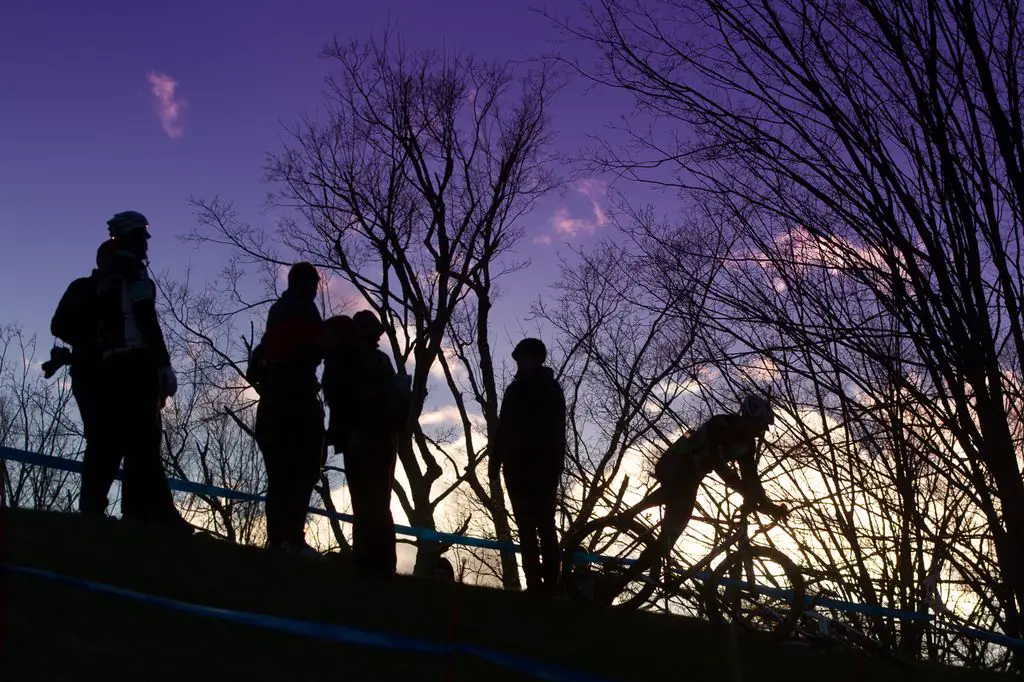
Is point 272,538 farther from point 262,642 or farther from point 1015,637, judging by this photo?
point 1015,637

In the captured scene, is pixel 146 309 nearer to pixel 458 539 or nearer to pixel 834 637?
pixel 458 539

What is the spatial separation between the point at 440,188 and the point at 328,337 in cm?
1251

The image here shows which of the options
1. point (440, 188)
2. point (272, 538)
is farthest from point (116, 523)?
point (440, 188)

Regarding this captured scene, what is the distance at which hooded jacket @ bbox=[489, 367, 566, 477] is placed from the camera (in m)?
6.27

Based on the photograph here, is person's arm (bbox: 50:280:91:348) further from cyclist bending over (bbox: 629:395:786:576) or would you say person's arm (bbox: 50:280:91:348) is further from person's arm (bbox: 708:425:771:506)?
person's arm (bbox: 708:425:771:506)

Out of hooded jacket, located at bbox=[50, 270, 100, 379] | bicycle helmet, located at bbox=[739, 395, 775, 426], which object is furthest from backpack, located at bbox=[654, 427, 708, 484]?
hooded jacket, located at bbox=[50, 270, 100, 379]

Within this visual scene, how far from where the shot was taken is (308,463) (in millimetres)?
6008

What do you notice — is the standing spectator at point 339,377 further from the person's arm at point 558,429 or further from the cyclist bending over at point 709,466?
the cyclist bending over at point 709,466

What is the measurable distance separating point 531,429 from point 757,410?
1.51m

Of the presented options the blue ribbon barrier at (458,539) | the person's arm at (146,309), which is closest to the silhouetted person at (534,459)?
the blue ribbon barrier at (458,539)

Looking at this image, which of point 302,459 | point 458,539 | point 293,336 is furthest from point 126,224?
point 458,539

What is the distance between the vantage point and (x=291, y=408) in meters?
5.87

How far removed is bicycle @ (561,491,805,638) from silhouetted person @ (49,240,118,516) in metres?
3.26

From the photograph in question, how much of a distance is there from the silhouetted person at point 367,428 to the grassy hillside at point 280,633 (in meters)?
0.27
